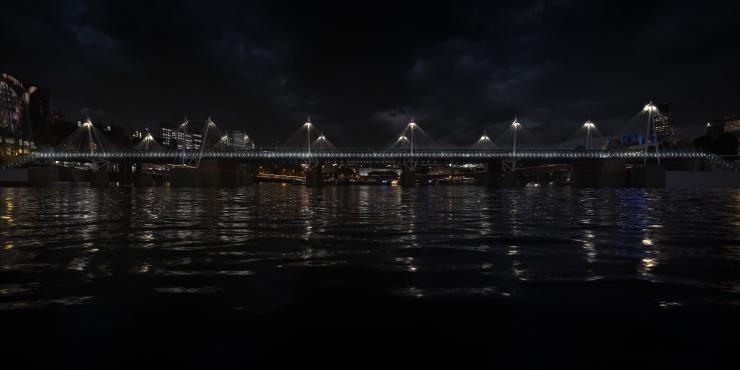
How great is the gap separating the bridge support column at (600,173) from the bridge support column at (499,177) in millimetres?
25140

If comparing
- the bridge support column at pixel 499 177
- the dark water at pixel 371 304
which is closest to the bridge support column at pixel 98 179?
the bridge support column at pixel 499 177

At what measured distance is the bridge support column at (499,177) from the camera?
14425cm

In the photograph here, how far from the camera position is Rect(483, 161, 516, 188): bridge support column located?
473 ft

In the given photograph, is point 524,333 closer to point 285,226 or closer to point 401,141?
point 285,226

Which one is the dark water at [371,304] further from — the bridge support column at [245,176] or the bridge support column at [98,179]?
the bridge support column at [245,176]

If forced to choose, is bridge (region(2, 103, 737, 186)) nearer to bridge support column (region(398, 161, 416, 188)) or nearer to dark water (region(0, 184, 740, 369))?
bridge support column (region(398, 161, 416, 188))

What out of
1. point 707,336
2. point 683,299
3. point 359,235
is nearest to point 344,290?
point 707,336

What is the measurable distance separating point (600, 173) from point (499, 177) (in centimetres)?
3192

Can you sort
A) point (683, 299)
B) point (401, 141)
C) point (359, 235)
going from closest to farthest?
1. point (683, 299)
2. point (359, 235)
3. point (401, 141)

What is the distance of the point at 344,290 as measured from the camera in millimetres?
6945

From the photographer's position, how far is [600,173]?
135 meters

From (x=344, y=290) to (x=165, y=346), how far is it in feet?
9.86

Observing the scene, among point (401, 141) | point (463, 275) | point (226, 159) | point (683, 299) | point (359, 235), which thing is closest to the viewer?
point (683, 299)

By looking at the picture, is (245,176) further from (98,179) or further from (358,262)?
(358,262)
